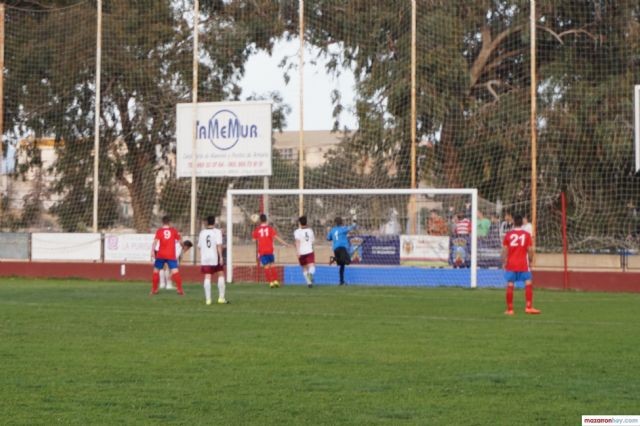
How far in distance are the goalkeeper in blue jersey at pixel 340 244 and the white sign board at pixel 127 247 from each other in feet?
21.0

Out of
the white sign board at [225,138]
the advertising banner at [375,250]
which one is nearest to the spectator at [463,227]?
the advertising banner at [375,250]

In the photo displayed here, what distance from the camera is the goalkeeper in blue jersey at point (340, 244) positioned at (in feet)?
111

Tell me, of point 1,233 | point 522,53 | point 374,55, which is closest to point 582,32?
point 522,53

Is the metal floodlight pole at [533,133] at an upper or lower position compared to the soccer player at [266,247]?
upper

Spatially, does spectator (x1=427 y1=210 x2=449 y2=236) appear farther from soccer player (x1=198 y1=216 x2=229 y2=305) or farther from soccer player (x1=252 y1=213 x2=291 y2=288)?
soccer player (x1=198 y1=216 x2=229 y2=305)

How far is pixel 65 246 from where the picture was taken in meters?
38.4

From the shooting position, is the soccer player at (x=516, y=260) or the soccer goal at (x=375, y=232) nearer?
the soccer player at (x=516, y=260)

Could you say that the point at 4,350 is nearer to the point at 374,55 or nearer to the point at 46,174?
the point at 374,55

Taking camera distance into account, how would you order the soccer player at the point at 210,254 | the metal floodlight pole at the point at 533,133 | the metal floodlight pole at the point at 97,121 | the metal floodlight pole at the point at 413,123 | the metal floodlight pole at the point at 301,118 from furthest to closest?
the metal floodlight pole at the point at 97,121
the metal floodlight pole at the point at 301,118
the metal floodlight pole at the point at 413,123
the metal floodlight pole at the point at 533,133
the soccer player at the point at 210,254

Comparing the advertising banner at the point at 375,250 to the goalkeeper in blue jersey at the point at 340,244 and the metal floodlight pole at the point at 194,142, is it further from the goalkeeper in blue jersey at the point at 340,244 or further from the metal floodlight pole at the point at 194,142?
the metal floodlight pole at the point at 194,142

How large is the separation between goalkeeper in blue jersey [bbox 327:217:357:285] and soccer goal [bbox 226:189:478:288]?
103 cm

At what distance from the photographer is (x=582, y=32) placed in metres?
39.1

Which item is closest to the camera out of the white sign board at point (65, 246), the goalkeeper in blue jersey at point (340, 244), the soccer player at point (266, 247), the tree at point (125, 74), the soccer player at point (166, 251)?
the soccer player at point (166, 251)

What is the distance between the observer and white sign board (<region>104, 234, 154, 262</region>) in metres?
37.6
